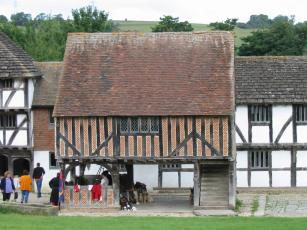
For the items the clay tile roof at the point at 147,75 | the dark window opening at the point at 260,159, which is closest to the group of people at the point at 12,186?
the clay tile roof at the point at 147,75

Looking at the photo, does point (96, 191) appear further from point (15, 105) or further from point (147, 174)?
point (15, 105)

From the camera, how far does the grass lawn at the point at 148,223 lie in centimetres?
3338

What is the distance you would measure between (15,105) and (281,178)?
13.7 meters

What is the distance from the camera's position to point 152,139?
40.3m

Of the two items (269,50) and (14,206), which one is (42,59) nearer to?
(269,50)

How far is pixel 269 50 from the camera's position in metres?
79.9

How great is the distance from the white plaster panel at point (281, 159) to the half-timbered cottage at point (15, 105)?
12.3 m

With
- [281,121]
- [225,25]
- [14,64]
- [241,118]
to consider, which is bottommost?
[281,121]

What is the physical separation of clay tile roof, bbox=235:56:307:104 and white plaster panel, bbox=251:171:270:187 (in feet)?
11.8

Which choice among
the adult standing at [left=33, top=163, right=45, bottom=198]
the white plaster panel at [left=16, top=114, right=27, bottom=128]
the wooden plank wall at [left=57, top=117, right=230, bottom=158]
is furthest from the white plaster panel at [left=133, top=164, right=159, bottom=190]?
the wooden plank wall at [left=57, top=117, right=230, bottom=158]

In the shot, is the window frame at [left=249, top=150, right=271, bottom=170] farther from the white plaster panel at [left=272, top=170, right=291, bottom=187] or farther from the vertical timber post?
the vertical timber post

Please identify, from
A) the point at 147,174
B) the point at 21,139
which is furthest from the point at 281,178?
the point at 21,139

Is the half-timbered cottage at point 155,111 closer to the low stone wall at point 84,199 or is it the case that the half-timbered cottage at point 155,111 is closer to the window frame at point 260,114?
the low stone wall at point 84,199

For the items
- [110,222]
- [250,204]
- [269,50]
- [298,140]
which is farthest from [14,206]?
[269,50]
